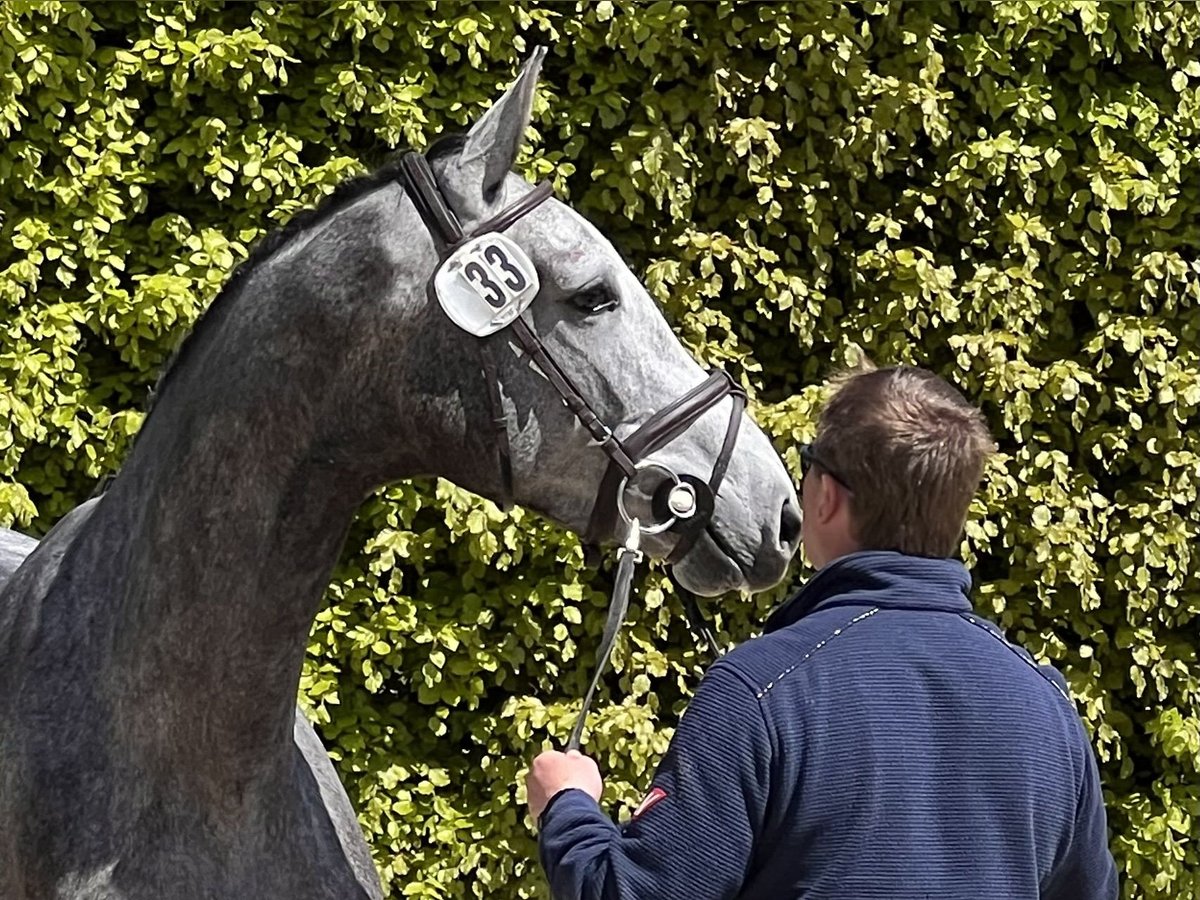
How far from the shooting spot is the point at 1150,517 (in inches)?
173

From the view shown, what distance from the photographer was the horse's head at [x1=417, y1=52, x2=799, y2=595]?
191 cm

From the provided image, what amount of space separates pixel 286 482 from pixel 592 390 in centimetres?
39

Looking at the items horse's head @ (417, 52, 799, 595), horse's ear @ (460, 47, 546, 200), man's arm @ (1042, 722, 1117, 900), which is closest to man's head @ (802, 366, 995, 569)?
horse's head @ (417, 52, 799, 595)

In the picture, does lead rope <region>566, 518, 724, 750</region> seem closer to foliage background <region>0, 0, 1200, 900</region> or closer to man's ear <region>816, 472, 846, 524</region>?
man's ear <region>816, 472, 846, 524</region>

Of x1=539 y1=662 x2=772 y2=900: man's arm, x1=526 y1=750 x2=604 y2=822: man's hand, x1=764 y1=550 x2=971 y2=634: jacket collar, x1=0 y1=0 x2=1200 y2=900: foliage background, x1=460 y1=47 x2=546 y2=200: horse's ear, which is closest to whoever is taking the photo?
x1=539 y1=662 x2=772 y2=900: man's arm

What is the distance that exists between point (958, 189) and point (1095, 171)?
392mm

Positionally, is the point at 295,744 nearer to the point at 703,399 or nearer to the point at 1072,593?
the point at 703,399

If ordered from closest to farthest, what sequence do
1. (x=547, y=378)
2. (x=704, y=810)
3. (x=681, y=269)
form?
(x=704, y=810) < (x=547, y=378) < (x=681, y=269)

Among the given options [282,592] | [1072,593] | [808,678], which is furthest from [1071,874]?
[1072,593]

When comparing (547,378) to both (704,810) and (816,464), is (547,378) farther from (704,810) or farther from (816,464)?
(704,810)

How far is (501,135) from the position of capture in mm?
1924

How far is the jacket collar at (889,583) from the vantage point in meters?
1.67

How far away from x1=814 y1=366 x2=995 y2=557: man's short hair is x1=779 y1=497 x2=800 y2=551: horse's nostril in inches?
8.6

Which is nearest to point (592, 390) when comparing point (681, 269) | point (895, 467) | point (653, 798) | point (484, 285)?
point (484, 285)
